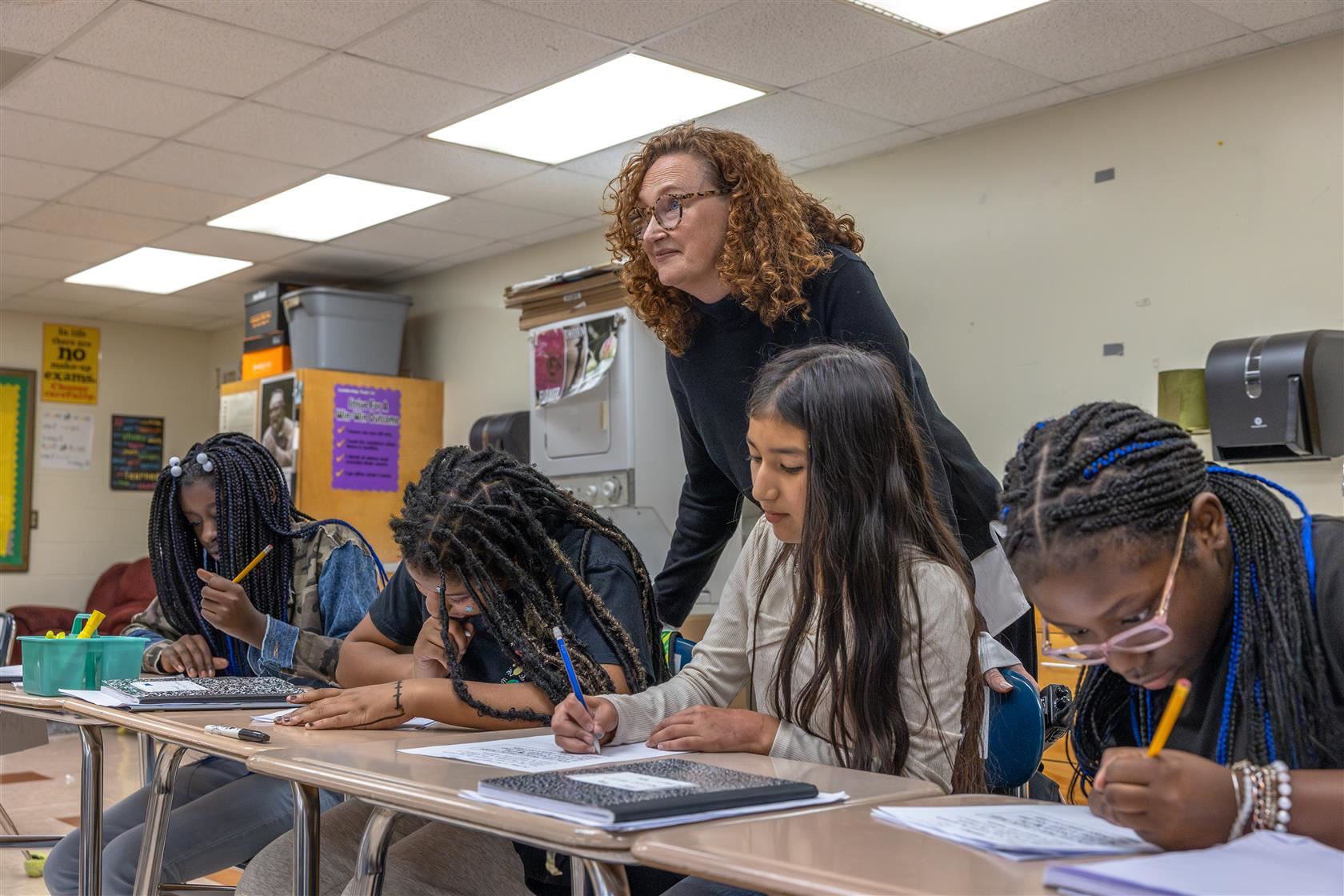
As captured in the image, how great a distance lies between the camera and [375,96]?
156 inches

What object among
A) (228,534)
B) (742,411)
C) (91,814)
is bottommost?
(91,814)

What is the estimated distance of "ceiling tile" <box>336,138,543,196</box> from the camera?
4480 millimetres

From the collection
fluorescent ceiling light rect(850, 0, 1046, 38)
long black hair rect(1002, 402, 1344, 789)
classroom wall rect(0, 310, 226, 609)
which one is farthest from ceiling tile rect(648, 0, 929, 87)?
classroom wall rect(0, 310, 226, 609)

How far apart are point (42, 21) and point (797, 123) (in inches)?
85.3

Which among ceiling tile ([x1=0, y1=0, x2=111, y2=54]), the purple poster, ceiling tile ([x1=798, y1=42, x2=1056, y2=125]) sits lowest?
the purple poster

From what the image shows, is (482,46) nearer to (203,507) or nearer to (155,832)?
(203,507)

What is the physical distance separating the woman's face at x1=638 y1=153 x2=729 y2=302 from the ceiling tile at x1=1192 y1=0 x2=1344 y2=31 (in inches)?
72.8

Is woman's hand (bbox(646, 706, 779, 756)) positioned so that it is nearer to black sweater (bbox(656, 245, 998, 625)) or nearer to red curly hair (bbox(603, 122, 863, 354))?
black sweater (bbox(656, 245, 998, 625))

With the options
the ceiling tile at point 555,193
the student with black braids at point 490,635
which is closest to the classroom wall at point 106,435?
the ceiling tile at point 555,193

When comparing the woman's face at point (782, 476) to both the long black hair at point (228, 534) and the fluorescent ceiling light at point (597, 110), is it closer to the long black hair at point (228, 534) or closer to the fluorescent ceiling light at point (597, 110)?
the long black hair at point (228, 534)

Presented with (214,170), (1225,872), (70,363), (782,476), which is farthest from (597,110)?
(70,363)

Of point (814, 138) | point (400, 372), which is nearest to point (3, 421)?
point (400, 372)

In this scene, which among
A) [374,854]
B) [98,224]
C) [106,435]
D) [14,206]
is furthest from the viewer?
[106,435]

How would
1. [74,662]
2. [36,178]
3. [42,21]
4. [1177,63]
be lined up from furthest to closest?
[36,178]
[1177,63]
[42,21]
[74,662]
